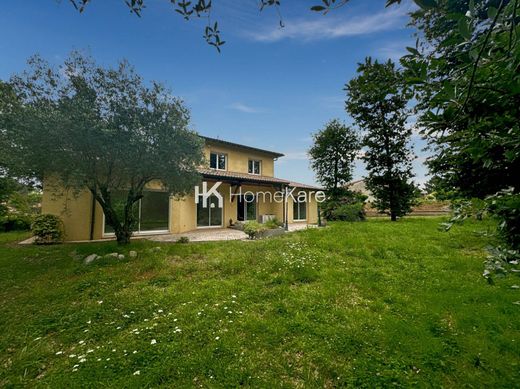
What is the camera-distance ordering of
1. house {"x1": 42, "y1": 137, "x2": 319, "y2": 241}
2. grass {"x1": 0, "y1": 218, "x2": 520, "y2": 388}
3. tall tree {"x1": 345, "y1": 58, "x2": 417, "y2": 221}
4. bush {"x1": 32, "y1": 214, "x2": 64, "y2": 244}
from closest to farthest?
1. grass {"x1": 0, "y1": 218, "x2": 520, "y2": 388}
2. bush {"x1": 32, "y1": 214, "x2": 64, "y2": 244}
3. house {"x1": 42, "y1": 137, "x2": 319, "y2": 241}
4. tall tree {"x1": 345, "y1": 58, "x2": 417, "y2": 221}

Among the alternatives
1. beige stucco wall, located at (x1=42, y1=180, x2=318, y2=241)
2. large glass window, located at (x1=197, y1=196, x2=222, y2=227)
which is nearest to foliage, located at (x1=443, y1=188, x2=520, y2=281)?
beige stucco wall, located at (x1=42, y1=180, x2=318, y2=241)

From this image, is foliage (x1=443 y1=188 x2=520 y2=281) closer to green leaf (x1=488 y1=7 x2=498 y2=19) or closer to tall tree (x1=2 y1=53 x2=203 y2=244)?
green leaf (x1=488 y1=7 x2=498 y2=19)

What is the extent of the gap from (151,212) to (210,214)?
3987 millimetres

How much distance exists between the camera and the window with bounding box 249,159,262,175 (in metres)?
20.1

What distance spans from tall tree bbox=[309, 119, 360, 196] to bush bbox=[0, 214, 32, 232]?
76.0 feet

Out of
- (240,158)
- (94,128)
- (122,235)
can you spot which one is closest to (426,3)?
(94,128)

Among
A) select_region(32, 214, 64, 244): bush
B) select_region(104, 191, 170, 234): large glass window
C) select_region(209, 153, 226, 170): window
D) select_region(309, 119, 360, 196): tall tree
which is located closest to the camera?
select_region(32, 214, 64, 244): bush

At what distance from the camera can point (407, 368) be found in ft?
9.78

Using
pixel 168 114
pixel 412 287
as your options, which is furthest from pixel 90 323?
pixel 168 114

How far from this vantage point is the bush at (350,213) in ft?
61.6

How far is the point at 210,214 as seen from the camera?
649 inches

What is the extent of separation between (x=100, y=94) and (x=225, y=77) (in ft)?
15.7

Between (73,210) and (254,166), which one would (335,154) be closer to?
(254,166)

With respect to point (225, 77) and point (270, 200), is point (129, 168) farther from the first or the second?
point (270, 200)
